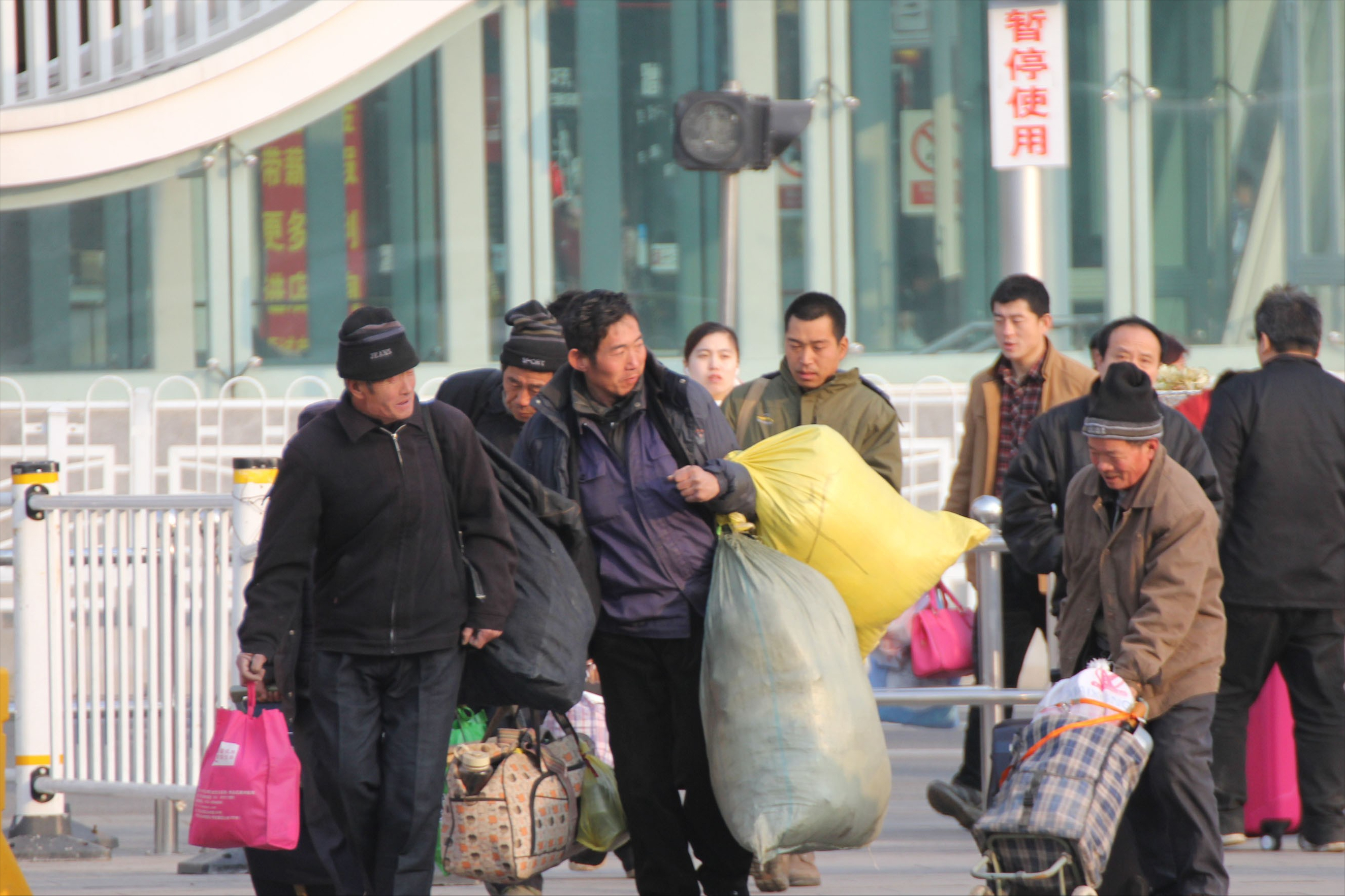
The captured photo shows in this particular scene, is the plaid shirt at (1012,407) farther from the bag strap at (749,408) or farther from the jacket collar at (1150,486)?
the jacket collar at (1150,486)

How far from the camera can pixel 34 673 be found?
236 inches

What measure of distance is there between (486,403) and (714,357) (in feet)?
4.68

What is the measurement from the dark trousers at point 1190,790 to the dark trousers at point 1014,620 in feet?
4.06

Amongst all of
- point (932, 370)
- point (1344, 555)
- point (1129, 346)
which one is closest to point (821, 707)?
point (1129, 346)

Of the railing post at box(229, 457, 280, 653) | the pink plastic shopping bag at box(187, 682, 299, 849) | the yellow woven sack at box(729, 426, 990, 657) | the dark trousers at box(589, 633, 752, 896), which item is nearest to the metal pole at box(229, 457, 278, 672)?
the railing post at box(229, 457, 280, 653)

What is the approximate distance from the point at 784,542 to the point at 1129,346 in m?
1.63

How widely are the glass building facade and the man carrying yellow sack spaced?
6429mm

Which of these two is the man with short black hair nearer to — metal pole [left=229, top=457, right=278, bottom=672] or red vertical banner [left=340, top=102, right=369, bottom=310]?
metal pole [left=229, top=457, right=278, bottom=672]

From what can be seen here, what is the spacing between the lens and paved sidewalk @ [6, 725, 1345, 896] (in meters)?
5.28

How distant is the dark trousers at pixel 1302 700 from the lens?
5.58 m

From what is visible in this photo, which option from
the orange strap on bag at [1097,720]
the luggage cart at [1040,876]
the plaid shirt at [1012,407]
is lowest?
the luggage cart at [1040,876]

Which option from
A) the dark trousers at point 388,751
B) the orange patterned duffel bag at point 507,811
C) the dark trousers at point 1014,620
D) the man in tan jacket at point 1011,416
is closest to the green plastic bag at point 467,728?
the orange patterned duffel bag at point 507,811

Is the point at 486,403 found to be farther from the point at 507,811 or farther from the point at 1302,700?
the point at 1302,700

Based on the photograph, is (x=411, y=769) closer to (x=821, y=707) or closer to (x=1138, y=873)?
(x=821, y=707)
